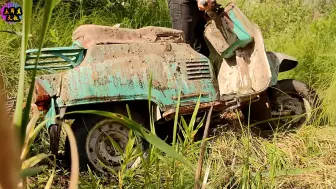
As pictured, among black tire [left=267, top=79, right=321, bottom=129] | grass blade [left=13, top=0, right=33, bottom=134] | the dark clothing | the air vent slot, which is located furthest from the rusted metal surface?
grass blade [left=13, top=0, right=33, bottom=134]

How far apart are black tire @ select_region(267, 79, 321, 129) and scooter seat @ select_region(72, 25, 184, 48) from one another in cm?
75

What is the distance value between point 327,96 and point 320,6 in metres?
3.06

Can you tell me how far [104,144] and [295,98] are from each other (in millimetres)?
1394

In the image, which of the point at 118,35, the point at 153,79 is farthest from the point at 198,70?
the point at 118,35

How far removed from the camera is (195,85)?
274 centimetres

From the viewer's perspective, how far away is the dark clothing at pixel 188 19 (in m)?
3.19

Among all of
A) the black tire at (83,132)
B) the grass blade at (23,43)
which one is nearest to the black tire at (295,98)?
the black tire at (83,132)

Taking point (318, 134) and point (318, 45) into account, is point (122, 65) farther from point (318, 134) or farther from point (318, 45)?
point (318, 45)

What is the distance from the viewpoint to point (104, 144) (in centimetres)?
255

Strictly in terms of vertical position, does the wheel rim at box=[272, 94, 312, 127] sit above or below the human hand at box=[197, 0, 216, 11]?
below

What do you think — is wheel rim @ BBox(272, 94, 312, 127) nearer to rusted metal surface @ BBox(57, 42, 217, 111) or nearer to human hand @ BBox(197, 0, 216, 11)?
rusted metal surface @ BBox(57, 42, 217, 111)

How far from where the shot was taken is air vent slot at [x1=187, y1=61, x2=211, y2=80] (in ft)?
9.08

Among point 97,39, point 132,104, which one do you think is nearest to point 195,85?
point 132,104

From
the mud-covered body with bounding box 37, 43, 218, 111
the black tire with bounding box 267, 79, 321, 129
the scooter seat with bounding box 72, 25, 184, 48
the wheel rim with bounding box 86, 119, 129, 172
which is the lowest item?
the wheel rim with bounding box 86, 119, 129, 172
